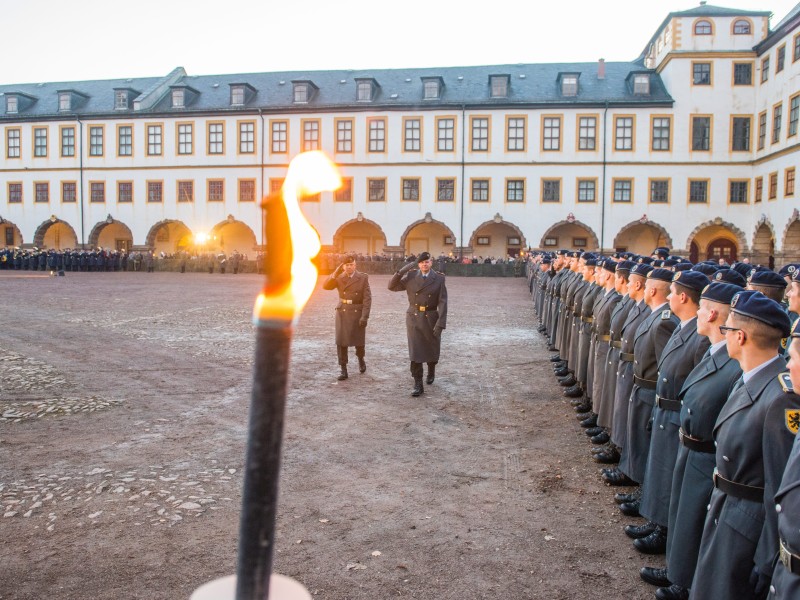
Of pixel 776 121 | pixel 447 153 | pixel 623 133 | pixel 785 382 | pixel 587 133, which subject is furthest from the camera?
pixel 447 153

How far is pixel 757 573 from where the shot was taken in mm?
2951

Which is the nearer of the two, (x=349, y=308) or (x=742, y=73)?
(x=349, y=308)

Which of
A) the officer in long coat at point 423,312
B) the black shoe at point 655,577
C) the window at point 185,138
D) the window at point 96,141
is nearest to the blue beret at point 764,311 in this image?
the black shoe at point 655,577

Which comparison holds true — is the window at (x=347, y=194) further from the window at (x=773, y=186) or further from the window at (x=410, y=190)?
the window at (x=773, y=186)

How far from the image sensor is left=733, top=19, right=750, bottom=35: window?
36.4 metres

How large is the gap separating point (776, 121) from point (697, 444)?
3533 cm

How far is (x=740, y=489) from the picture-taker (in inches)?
122

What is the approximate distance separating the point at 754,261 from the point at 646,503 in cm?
3591

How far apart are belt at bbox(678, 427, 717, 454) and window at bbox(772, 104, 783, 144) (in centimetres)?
3451

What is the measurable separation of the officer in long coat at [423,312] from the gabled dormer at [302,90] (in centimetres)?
3506

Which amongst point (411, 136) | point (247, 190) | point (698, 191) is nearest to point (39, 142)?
point (247, 190)

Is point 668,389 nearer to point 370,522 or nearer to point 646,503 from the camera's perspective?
point 646,503

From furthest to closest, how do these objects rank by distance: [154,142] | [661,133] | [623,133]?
[154,142]
[623,133]
[661,133]

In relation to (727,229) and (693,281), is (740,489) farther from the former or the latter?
(727,229)
